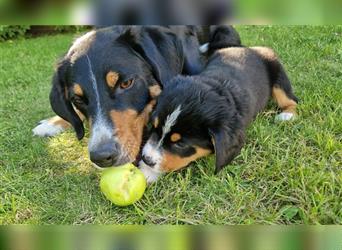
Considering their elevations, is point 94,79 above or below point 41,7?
below

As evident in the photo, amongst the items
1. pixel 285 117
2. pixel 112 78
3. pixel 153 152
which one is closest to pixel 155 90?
pixel 112 78

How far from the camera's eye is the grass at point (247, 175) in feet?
7.66

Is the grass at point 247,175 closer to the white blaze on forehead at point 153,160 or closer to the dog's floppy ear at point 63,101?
the white blaze on forehead at point 153,160

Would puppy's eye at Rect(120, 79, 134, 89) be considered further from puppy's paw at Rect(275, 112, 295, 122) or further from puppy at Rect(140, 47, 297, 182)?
puppy's paw at Rect(275, 112, 295, 122)

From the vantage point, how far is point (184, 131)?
8.79ft

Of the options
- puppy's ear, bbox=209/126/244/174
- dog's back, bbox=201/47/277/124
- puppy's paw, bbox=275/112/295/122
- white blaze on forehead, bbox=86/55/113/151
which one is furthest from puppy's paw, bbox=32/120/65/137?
puppy's paw, bbox=275/112/295/122

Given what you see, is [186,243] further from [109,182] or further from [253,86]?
[253,86]

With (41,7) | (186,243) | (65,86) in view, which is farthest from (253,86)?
(41,7)

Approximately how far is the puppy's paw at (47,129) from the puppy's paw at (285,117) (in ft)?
5.45

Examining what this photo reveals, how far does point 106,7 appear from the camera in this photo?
4.33 ft

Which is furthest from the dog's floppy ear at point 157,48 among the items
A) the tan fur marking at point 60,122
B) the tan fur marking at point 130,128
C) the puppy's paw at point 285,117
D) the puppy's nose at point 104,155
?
the tan fur marking at point 60,122

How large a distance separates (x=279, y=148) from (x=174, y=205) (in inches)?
29.8

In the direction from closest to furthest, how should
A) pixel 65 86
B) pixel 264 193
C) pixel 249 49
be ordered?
pixel 264 193 < pixel 65 86 < pixel 249 49

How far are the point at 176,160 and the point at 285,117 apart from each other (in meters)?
0.93
